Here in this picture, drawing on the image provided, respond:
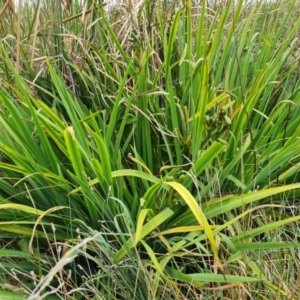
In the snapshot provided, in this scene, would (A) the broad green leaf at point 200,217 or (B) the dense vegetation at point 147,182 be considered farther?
(B) the dense vegetation at point 147,182

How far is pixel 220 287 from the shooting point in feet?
3.10

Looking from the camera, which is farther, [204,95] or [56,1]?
[56,1]

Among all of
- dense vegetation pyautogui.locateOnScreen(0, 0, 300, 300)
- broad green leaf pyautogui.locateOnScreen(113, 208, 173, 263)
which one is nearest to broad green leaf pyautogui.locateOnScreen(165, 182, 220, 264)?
dense vegetation pyautogui.locateOnScreen(0, 0, 300, 300)

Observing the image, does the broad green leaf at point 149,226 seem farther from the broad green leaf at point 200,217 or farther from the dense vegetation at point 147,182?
the broad green leaf at point 200,217

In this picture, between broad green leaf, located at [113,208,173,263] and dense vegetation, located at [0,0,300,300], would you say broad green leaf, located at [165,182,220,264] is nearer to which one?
dense vegetation, located at [0,0,300,300]

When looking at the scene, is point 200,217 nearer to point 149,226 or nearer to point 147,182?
point 149,226

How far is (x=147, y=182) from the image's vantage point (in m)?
1.23

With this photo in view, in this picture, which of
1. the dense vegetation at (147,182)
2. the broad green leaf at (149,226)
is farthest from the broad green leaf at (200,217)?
the broad green leaf at (149,226)

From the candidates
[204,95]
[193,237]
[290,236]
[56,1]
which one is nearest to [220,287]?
[193,237]

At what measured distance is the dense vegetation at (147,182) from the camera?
101cm

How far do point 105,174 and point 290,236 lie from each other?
1.69ft

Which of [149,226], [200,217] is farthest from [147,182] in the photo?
[200,217]

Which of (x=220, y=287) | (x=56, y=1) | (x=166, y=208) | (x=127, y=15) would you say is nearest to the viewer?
(x=220, y=287)

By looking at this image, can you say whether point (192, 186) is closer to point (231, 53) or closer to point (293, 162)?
point (293, 162)
